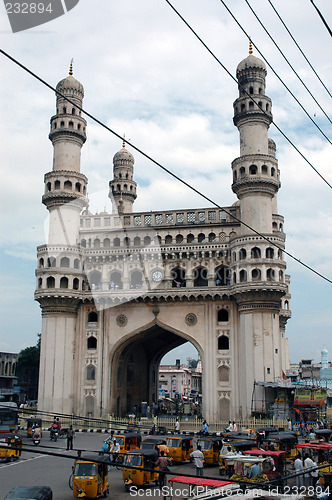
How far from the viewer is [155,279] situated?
3781cm

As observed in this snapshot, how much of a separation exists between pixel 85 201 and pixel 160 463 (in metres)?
26.0

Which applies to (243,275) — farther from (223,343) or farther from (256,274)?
(223,343)

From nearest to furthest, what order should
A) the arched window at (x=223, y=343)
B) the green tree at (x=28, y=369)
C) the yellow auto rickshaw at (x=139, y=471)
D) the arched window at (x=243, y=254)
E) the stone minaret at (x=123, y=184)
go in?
1. the yellow auto rickshaw at (x=139, y=471)
2. the arched window at (x=243, y=254)
3. the arched window at (x=223, y=343)
4. the stone minaret at (x=123, y=184)
5. the green tree at (x=28, y=369)

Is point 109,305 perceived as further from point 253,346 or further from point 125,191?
point 125,191

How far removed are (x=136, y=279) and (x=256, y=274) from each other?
29.9 ft

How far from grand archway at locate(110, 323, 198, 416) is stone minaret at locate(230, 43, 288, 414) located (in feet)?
17.7

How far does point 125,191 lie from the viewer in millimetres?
49500

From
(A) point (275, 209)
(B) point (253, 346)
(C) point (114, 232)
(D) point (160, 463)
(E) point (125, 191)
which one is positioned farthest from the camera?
(E) point (125, 191)

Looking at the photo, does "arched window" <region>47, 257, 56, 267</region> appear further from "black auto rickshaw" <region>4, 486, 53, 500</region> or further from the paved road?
"black auto rickshaw" <region>4, 486, 53, 500</region>

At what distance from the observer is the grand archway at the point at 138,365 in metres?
37.8

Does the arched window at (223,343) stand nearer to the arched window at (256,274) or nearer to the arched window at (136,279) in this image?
the arched window at (256,274)

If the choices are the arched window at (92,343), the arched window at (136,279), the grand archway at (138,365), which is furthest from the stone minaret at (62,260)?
the arched window at (136,279)

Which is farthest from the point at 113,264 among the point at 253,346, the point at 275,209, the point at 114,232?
the point at 275,209

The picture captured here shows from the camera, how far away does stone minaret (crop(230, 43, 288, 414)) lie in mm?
33188
